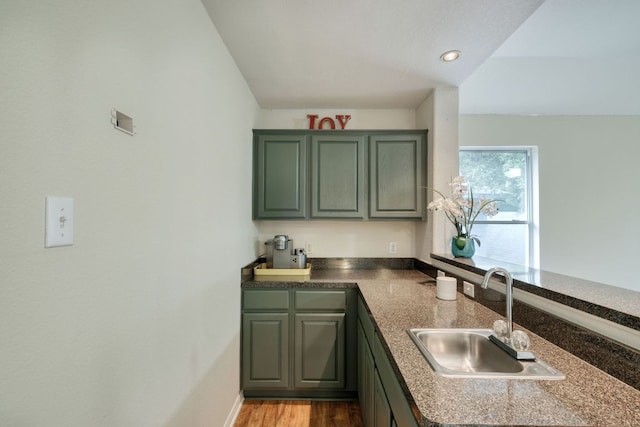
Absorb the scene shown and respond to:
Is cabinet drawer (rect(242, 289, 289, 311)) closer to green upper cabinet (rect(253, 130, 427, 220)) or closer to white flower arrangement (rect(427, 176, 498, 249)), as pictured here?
green upper cabinet (rect(253, 130, 427, 220))

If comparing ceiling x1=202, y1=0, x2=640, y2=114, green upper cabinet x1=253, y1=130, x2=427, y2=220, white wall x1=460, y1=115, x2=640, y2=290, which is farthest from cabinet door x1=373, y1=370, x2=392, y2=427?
white wall x1=460, y1=115, x2=640, y2=290

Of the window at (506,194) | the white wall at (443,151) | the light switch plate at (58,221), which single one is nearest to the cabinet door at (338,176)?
the white wall at (443,151)

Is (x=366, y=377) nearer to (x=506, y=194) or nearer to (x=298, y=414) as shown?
(x=298, y=414)

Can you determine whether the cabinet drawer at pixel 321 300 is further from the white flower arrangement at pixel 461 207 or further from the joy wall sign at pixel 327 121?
the joy wall sign at pixel 327 121

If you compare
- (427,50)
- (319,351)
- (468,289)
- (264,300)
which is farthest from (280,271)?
(427,50)

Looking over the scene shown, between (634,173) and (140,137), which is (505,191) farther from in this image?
(140,137)

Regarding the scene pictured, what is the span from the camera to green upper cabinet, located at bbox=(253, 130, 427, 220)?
252 cm

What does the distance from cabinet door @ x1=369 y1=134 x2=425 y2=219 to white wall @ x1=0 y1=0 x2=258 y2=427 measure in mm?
1499

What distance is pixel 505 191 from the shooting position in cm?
310

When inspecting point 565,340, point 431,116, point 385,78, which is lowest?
point 565,340

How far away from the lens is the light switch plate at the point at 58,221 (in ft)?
2.03

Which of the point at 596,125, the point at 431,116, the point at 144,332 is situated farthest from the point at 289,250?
the point at 596,125

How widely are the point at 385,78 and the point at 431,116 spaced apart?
1.88 ft

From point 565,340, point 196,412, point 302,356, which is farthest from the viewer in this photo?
point 302,356
